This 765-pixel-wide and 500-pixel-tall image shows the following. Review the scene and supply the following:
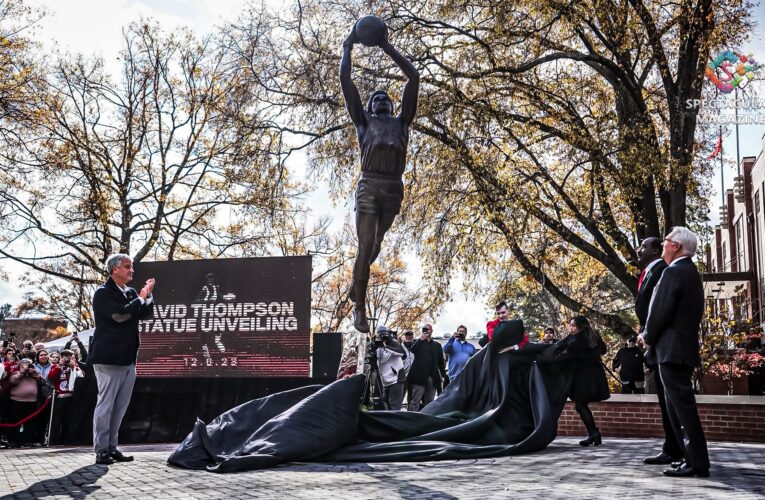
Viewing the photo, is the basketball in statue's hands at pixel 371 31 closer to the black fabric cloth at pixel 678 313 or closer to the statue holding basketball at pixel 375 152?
the statue holding basketball at pixel 375 152

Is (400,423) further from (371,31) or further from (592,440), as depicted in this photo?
(371,31)

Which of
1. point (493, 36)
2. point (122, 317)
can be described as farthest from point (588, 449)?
point (493, 36)

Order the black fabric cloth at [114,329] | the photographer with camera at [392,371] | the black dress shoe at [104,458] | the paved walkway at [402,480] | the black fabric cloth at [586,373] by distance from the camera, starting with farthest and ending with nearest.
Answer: the photographer with camera at [392,371], the black fabric cloth at [586,373], the black fabric cloth at [114,329], the black dress shoe at [104,458], the paved walkway at [402,480]

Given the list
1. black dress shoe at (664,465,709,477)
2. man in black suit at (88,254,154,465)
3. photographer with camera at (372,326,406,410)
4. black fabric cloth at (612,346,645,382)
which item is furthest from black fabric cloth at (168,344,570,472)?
black fabric cloth at (612,346,645,382)

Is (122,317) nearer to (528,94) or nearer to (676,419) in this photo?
(676,419)

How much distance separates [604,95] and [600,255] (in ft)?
12.8

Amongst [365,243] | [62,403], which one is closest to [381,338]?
[365,243]

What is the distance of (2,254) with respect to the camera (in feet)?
84.5

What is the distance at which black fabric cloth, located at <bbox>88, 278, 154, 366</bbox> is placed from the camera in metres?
7.08

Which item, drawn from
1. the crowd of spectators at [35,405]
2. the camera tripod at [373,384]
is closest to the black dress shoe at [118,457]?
the camera tripod at [373,384]

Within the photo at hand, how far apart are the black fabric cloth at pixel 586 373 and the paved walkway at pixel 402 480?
5.66 feet

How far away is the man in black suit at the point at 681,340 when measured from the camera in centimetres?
582
